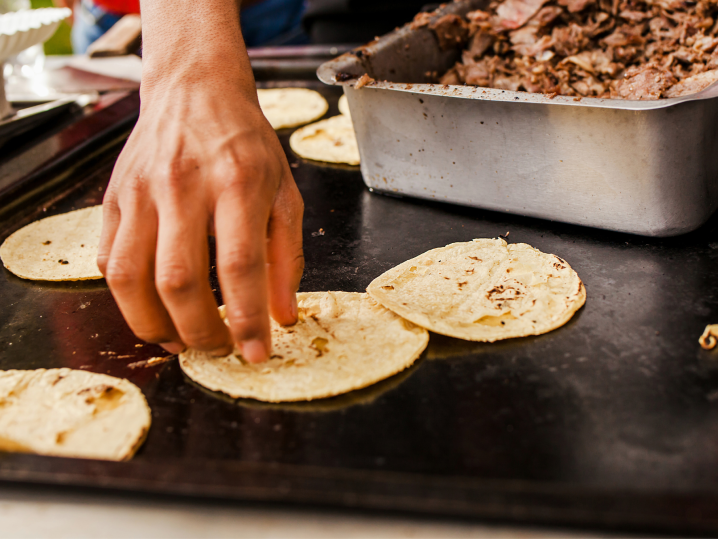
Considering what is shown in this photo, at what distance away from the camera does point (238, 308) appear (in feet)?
3.16

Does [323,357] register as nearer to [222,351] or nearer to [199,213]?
[222,351]

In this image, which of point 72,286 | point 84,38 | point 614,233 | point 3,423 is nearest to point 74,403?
point 3,423

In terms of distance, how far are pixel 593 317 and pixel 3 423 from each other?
1141mm

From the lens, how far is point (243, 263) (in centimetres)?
93

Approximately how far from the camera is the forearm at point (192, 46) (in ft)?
3.70

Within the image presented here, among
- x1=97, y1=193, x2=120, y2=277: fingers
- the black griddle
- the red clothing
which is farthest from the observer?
the red clothing

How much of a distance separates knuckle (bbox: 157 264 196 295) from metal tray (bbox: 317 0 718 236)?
31.9 inches

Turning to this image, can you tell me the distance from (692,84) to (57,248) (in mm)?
1712

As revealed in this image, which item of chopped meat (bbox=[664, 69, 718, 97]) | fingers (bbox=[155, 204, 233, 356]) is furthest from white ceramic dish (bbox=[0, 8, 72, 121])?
chopped meat (bbox=[664, 69, 718, 97])

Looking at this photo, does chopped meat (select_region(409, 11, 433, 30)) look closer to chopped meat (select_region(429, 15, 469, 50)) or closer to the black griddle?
chopped meat (select_region(429, 15, 469, 50))

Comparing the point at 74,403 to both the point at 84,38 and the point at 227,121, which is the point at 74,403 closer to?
the point at 227,121

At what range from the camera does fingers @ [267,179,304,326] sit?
1.07 meters

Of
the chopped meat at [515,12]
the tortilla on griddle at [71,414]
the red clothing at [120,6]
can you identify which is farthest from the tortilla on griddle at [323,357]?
the red clothing at [120,6]

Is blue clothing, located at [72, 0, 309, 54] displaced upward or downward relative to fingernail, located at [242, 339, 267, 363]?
upward
